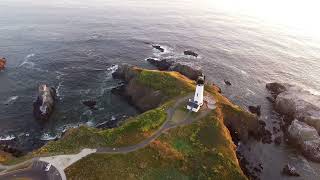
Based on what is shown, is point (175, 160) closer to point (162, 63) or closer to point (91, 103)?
point (91, 103)

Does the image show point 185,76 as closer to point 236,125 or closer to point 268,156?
point 236,125

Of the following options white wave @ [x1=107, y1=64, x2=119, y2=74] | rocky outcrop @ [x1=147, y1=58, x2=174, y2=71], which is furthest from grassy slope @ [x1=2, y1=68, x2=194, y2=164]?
white wave @ [x1=107, y1=64, x2=119, y2=74]

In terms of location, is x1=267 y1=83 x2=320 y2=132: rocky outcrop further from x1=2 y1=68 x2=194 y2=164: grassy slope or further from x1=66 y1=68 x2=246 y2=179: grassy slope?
x1=2 y1=68 x2=194 y2=164: grassy slope

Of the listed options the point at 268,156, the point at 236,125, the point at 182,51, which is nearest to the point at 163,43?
the point at 182,51

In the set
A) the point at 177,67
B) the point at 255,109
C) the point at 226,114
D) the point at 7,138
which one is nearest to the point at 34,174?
the point at 7,138

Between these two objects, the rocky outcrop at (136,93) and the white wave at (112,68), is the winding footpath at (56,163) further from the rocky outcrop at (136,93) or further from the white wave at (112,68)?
the white wave at (112,68)

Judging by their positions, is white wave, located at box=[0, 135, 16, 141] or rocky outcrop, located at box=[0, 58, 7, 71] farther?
rocky outcrop, located at box=[0, 58, 7, 71]
